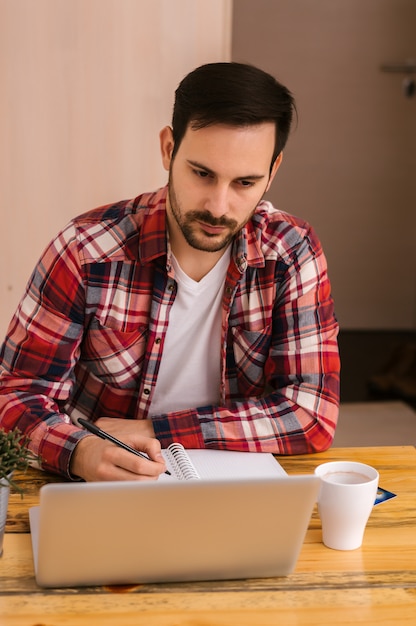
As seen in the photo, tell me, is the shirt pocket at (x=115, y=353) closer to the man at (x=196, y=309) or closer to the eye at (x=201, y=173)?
the man at (x=196, y=309)

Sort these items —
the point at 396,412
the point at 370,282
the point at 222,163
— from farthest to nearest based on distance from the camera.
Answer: the point at 370,282
the point at 396,412
the point at 222,163

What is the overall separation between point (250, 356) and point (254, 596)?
697mm

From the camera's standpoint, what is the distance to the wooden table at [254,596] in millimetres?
825

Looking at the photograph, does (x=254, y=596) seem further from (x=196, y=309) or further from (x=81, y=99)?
(x=81, y=99)

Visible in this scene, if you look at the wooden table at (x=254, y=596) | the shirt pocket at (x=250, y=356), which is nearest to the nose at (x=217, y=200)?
the shirt pocket at (x=250, y=356)

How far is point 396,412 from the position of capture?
3449 mm

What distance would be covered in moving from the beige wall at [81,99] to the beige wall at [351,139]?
1.84m

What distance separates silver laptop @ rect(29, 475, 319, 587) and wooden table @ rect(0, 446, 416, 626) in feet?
0.06

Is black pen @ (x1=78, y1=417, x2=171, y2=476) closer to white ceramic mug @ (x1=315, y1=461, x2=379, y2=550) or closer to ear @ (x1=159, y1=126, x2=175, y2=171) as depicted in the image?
white ceramic mug @ (x1=315, y1=461, x2=379, y2=550)

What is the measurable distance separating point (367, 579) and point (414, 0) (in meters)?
3.73

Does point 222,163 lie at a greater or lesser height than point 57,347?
greater

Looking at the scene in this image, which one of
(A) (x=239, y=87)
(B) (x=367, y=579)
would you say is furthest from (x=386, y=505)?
(A) (x=239, y=87)

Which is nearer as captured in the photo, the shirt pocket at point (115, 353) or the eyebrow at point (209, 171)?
the eyebrow at point (209, 171)

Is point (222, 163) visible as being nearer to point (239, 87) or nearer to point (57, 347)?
point (239, 87)
